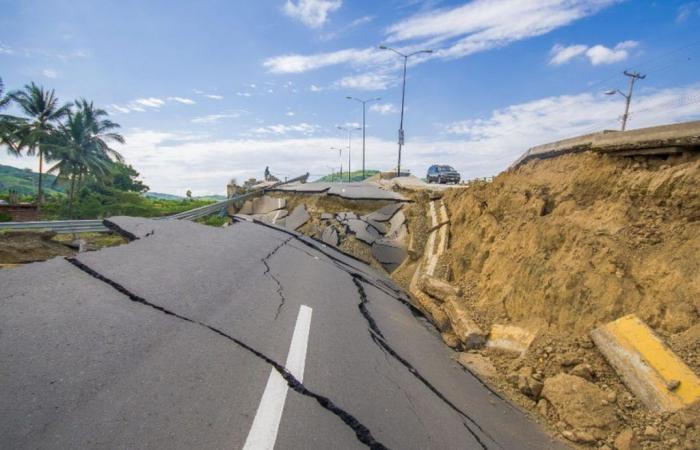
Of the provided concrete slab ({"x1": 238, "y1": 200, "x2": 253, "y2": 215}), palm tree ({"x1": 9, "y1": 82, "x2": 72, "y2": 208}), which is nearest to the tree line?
palm tree ({"x1": 9, "y1": 82, "x2": 72, "y2": 208})

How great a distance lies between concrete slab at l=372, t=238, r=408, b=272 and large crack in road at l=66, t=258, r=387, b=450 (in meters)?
8.56

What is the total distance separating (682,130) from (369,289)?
5714 mm

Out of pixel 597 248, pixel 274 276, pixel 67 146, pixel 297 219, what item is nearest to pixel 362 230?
pixel 297 219

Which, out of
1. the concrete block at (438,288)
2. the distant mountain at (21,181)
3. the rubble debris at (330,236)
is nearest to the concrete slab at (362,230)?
the rubble debris at (330,236)

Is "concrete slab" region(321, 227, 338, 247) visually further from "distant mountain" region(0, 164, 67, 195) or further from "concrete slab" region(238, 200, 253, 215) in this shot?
"distant mountain" region(0, 164, 67, 195)

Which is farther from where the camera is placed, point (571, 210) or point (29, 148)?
point (29, 148)

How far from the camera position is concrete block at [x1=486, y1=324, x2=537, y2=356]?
5.86 metres

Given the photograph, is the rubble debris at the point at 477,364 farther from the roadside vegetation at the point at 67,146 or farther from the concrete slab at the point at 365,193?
the roadside vegetation at the point at 67,146

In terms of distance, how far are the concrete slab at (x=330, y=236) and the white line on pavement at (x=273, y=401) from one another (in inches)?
375

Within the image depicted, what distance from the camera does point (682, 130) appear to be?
537 cm

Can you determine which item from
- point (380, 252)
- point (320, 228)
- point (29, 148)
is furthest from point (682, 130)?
point (29, 148)

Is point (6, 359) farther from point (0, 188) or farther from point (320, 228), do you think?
point (0, 188)

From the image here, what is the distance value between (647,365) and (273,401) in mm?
3808

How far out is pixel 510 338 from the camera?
6184mm
